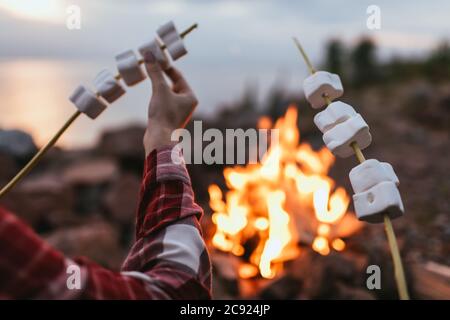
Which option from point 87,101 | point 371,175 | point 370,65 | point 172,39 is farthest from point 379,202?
point 370,65

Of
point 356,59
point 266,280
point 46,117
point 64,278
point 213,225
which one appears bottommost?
point 266,280

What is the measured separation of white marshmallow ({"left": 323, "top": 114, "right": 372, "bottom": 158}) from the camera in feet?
3.17

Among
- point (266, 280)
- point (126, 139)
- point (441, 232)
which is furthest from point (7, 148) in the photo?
point (441, 232)

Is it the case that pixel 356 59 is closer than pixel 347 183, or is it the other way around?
pixel 347 183

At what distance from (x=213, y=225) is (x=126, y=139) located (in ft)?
3.92

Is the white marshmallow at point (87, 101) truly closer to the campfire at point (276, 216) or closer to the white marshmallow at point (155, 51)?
the white marshmallow at point (155, 51)

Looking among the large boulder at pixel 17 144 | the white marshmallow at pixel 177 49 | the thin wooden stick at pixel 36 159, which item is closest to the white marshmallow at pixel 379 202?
the white marshmallow at pixel 177 49

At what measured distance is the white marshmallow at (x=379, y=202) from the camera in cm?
82

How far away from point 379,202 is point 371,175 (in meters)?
0.06

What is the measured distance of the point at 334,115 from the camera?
100cm

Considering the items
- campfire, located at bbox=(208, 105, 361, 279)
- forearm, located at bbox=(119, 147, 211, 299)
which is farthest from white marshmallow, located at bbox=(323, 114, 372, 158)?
campfire, located at bbox=(208, 105, 361, 279)

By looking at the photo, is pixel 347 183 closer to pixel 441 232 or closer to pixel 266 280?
pixel 441 232

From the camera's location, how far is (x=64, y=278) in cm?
65

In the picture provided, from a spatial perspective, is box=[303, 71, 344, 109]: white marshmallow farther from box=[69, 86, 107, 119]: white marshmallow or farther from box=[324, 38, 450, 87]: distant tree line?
box=[324, 38, 450, 87]: distant tree line
